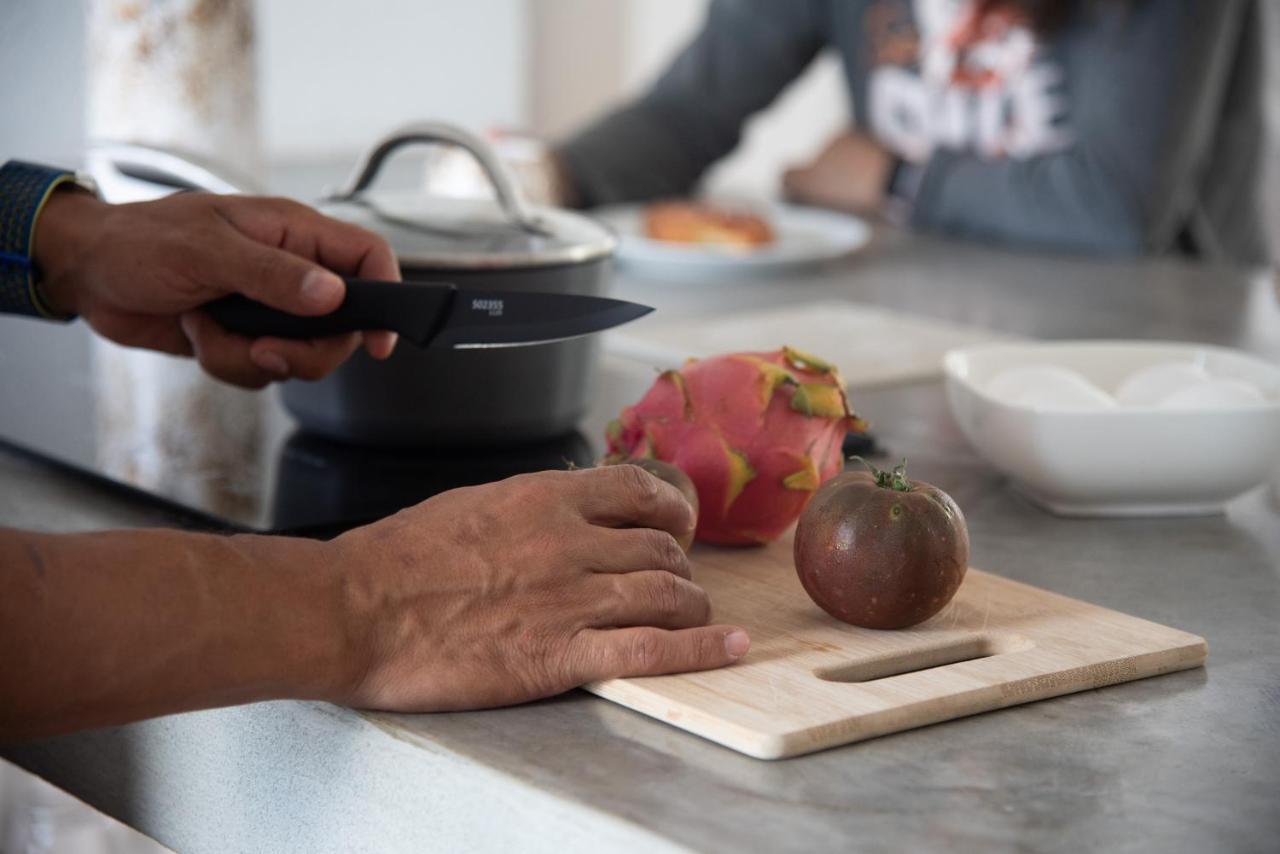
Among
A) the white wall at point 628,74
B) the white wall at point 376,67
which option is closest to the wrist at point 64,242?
the white wall at point 376,67

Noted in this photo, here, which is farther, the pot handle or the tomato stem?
the pot handle

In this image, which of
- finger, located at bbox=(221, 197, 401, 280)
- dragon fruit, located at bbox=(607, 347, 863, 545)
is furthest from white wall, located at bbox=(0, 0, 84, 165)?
dragon fruit, located at bbox=(607, 347, 863, 545)

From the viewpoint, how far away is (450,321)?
0.90 m

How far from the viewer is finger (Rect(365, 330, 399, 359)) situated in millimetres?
992

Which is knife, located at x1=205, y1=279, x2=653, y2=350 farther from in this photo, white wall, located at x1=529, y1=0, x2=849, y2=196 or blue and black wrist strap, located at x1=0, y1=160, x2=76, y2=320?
white wall, located at x1=529, y1=0, x2=849, y2=196

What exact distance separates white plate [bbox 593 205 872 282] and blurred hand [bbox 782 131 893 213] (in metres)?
0.32

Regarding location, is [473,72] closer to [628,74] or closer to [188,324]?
[628,74]

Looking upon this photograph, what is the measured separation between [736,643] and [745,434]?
163 millimetres

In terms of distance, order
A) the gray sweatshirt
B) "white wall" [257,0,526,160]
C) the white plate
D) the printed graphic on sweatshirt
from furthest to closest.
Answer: "white wall" [257,0,526,160]
the printed graphic on sweatshirt
the gray sweatshirt
the white plate

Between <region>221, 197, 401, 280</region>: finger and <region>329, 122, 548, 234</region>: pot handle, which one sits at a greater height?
<region>329, 122, 548, 234</region>: pot handle

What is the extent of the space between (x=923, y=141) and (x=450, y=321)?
1.68m

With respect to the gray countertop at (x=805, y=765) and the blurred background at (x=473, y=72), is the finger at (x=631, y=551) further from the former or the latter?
the blurred background at (x=473, y=72)

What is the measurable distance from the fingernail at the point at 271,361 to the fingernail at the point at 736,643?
0.44 m

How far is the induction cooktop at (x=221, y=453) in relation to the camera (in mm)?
947
